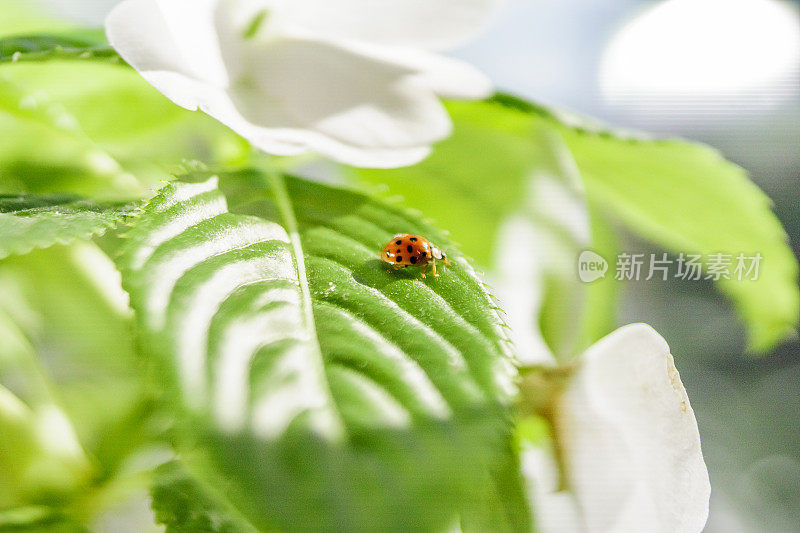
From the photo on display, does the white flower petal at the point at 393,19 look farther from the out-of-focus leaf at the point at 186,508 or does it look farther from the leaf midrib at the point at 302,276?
the out-of-focus leaf at the point at 186,508

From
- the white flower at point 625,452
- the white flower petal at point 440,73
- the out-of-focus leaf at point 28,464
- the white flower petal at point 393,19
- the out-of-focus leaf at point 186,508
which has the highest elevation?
the white flower petal at point 393,19

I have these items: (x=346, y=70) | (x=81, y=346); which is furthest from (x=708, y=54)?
(x=81, y=346)

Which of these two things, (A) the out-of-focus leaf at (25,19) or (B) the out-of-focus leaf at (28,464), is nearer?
(B) the out-of-focus leaf at (28,464)

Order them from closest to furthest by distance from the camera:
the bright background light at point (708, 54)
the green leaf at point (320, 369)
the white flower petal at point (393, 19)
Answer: the green leaf at point (320, 369) < the white flower petal at point (393, 19) < the bright background light at point (708, 54)

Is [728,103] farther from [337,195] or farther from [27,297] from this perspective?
[27,297]

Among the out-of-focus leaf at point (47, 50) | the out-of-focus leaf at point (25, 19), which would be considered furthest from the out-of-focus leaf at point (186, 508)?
Answer: the out-of-focus leaf at point (25, 19)

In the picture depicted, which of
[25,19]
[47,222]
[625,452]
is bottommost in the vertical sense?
[625,452]

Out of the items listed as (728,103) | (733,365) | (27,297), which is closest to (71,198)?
(27,297)

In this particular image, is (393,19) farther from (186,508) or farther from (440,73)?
(186,508)
